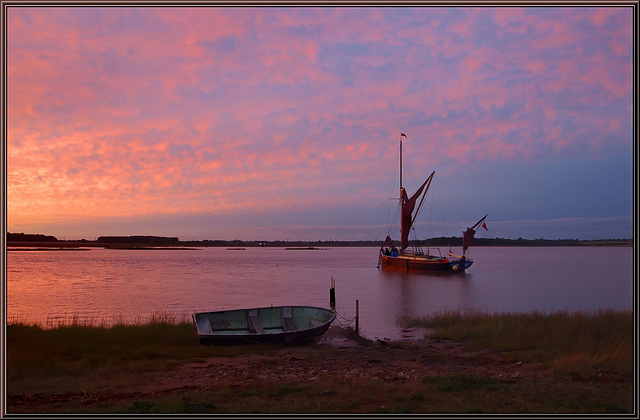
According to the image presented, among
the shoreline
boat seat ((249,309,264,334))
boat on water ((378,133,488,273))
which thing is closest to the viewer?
the shoreline

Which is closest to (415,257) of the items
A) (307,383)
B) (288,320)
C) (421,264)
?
(421,264)

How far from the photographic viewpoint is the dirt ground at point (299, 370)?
11070 mm

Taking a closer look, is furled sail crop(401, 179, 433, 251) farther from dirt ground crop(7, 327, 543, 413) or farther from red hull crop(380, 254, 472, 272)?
dirt ground crop(7, 327, 543, 413)

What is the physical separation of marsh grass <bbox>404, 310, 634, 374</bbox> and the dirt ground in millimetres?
968

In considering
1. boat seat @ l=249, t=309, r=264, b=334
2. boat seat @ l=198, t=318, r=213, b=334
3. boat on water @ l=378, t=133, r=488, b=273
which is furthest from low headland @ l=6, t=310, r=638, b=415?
boat on water @ l=378, t=133, r=488, b=273

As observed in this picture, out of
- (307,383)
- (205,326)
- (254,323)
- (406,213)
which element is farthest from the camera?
(406,213)

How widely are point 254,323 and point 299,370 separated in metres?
7.01

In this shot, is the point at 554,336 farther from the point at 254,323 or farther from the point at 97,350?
the point at 97,350

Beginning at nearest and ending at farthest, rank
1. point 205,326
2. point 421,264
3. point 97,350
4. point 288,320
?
point 97,350 → point 205,326 → point 288,320 → point 421,264

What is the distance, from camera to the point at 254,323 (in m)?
20.8

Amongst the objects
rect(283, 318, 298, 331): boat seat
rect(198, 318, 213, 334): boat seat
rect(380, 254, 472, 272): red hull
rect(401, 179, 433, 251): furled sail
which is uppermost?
rect(401, 179, 433, 251): furled sail

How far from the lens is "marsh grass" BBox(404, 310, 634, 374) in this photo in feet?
43.5

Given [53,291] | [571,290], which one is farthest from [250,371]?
[571,290]

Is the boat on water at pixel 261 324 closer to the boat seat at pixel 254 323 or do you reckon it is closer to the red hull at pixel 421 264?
the boat seat at pixel 254 323
